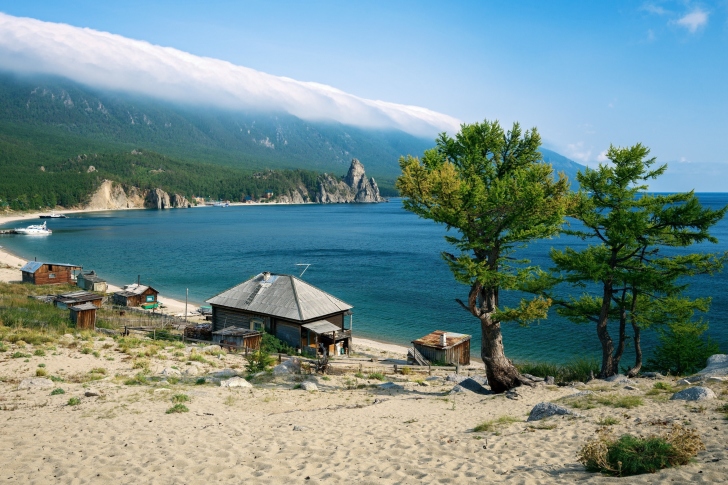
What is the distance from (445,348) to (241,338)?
12.6 metres

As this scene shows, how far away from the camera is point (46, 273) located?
53594 mm

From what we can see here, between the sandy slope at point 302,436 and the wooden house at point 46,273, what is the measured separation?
42.2m

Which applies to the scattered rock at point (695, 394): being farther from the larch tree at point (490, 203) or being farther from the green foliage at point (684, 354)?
the green foliage at point (684, 354)

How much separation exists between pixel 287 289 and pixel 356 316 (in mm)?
16801

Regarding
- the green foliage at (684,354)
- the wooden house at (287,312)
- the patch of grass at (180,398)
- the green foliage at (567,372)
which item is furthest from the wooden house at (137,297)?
the green foliage at (684,354)

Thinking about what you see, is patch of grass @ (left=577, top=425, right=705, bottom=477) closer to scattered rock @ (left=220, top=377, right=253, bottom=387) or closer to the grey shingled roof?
scattered rock @ (left=220, top=377, right=253, bottom=387)

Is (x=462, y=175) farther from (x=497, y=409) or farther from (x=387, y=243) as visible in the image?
(x=387, y=243)

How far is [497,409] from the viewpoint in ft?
48.6

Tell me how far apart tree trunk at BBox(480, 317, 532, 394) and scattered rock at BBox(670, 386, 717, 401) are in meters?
5.53

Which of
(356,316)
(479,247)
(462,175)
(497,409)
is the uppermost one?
(462,175)

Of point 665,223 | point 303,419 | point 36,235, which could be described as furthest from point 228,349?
point 36,235

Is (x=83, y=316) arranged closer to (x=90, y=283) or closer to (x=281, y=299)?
(x=281, y=299)

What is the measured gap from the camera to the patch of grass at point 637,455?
7.60m

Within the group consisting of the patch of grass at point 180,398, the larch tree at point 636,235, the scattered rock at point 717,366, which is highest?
the larch tree at point 636,235
